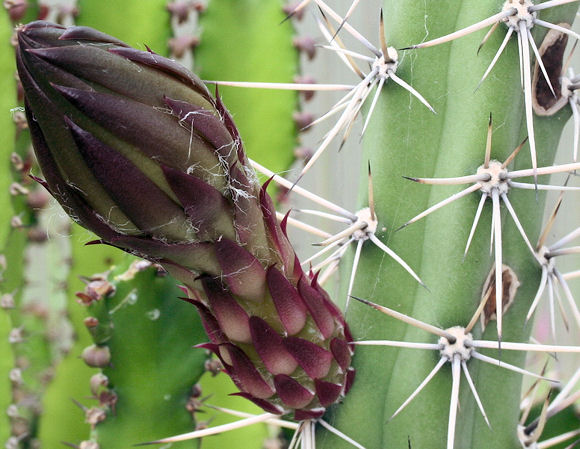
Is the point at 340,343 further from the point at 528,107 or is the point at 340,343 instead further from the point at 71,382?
the point at 71,382

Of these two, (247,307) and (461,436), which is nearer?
(247,307)

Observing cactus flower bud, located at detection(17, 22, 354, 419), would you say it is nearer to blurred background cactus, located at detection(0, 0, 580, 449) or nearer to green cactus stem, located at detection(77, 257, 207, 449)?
blurred background cactus, located at detection(0, 0, 580, 449)

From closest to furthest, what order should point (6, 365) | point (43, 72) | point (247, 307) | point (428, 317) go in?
point (43, 72), point (247, 307), point (428, 317), point (6, 365)

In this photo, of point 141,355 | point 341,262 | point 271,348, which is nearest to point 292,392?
point 271,348

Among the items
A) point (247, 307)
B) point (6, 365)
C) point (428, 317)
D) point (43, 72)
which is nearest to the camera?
point (43, 72)

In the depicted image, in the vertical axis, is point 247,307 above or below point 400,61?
below

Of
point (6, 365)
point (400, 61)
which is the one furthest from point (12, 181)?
point (400, 61)
